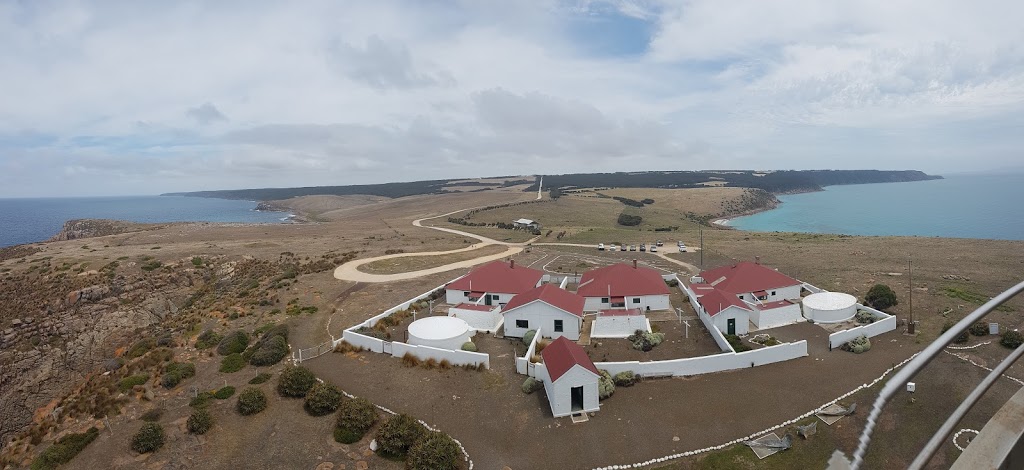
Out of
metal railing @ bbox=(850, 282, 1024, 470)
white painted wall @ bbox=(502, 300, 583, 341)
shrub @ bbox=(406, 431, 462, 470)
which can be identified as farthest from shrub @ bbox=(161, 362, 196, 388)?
metal railing @ bbox=(850, 282, 1024, 470)

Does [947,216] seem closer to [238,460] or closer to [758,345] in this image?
[758,345]

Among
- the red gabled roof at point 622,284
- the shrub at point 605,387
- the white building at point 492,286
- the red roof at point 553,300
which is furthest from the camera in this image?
the white building at point 492,286

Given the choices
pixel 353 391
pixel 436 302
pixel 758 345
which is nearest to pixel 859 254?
pixel 758 345

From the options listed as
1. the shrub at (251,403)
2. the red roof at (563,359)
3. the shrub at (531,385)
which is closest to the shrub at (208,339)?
the shrub at (251,403)

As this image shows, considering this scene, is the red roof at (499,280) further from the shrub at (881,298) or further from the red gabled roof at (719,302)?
the shrub at (881,298)

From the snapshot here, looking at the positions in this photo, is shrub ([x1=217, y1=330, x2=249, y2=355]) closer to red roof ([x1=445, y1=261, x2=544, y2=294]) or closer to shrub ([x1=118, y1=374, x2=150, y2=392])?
shrub ([x1=118, y1=374, x2=150, y2=392])

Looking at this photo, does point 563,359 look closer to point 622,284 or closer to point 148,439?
point 622,284

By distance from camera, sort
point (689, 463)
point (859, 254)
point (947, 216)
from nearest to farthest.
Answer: point (689, 463)
point (859, 254)
point (947, 216)
